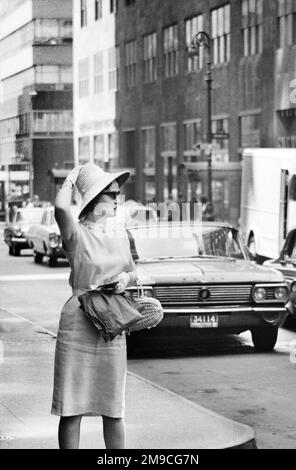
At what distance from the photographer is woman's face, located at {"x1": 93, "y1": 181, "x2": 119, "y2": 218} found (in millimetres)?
7555

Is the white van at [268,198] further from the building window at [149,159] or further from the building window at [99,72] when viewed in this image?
the building window at [99,72]

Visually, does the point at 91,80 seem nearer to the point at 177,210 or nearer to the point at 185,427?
the point at 177,210

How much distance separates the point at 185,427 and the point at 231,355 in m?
5.51

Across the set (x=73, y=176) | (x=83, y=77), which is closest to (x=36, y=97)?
(x=83, y=77)

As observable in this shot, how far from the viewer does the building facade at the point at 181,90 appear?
4391cm

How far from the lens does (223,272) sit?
14781 mm

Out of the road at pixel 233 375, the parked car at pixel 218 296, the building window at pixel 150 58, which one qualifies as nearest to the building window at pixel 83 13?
the building window at pixel 150 58

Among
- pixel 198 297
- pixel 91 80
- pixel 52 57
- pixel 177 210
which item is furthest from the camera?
pixel 52 57

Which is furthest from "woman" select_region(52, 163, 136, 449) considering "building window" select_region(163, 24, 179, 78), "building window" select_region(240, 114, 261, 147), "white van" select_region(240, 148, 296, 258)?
"building window" select_region(163, 24, 179, 78)

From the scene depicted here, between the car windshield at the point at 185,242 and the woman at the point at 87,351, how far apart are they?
8295 mm

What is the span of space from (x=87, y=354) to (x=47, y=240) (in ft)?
83.3

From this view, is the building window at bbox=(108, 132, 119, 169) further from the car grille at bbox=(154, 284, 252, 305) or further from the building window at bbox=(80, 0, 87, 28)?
the car grille at bbox=(154, 284, 252, 305)

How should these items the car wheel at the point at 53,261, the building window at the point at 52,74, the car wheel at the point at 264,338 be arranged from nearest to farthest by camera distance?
the car wheel at the point at 264,338
the car wheel at the point at 53,261
the building window at the point at 52,74

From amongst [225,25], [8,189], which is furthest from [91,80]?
[225,25]
